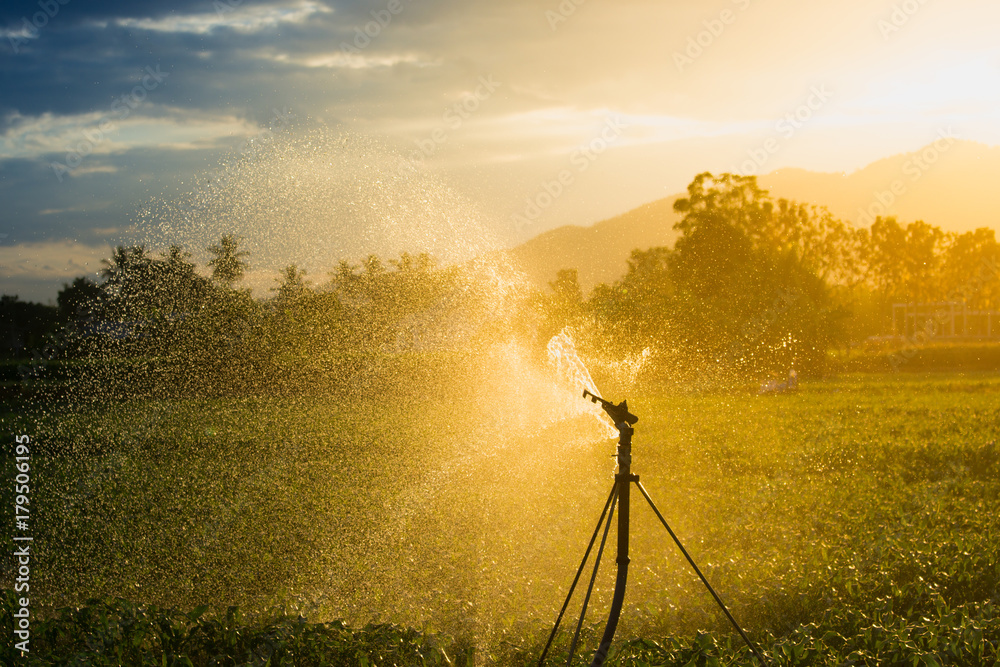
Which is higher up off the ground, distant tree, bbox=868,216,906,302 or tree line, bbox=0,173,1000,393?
distant tree, bbox=868,216,906,302

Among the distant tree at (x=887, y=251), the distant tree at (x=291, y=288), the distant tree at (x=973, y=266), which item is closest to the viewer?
the distant tree at (x=291, y=288)

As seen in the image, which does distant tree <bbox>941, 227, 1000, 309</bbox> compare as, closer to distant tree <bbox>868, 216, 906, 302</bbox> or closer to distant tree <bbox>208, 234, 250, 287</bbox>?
distant tree <bbox>868, 216, 906, 302</bbox>

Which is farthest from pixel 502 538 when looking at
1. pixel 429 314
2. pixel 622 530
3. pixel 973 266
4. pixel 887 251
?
pixel 973 266

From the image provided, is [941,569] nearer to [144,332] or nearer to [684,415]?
[684,415]

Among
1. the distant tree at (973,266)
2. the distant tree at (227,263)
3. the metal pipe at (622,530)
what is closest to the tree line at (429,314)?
the distant tree at (227,263)

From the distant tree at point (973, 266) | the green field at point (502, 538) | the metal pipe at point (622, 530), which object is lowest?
the green field at point (502, 538)

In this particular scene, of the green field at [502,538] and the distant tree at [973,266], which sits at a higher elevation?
the distant tree at [973,266]

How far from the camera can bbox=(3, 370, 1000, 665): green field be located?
497 centimetres

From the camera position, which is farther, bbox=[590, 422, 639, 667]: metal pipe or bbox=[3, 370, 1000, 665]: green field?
bbox=[3, 370, 1000, 665]: green field

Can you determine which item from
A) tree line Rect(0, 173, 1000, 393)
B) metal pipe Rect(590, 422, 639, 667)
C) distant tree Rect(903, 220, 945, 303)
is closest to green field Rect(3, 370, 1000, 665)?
metal pipe Rect(590, 422, 639, 667)

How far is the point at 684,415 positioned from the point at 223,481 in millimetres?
9687

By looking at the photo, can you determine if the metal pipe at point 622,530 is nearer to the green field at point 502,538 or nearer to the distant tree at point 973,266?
the green field at point 502,538

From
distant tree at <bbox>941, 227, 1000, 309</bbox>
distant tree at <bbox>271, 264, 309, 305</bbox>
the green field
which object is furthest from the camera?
distant tree at <bbox>941, 227, 1000, 309</bbox>

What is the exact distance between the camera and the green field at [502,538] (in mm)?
4969
